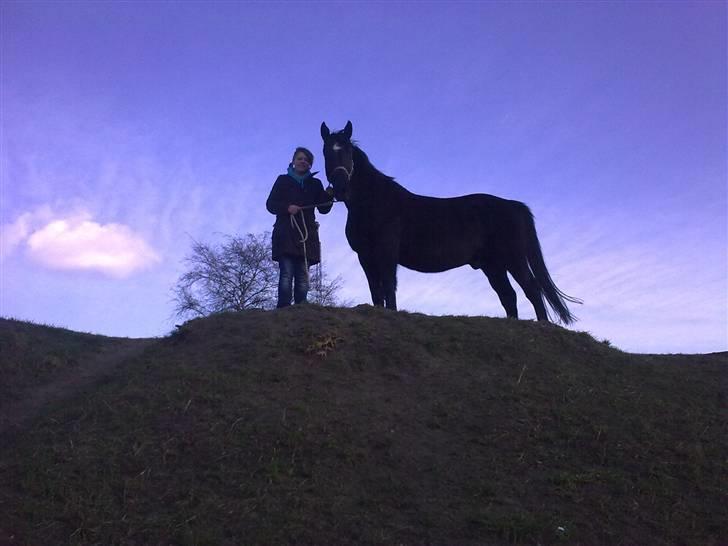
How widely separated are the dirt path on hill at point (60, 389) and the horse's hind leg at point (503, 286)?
5169 millimetres

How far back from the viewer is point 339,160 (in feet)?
27.6

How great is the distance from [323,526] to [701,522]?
109 inches

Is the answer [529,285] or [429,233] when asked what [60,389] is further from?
[529,285]

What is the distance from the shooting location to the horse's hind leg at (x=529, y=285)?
9328mm

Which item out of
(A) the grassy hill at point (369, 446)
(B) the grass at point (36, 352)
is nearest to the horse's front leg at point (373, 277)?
(A) the grassy hill at point (369, 446)

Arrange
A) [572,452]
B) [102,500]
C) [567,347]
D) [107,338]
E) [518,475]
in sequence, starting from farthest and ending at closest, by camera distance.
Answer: [107,338] → [567,347] → [572,452] → [518,475] → [102,500]

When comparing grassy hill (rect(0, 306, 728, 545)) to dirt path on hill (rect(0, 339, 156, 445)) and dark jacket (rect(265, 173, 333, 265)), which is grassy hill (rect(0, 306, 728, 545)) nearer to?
dirt path on hill (rect(0, 339, 156, 445))

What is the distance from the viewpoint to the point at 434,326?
782cm

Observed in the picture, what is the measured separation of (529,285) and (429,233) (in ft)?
5.60

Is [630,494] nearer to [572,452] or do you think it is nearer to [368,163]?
[572,452]

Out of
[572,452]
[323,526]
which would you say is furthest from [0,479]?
[572,452]

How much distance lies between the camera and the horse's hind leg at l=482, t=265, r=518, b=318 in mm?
9625

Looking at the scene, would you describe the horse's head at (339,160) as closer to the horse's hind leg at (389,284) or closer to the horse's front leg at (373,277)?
the horse's front leg at (373,277)

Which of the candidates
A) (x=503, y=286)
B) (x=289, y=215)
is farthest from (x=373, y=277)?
(x=503, y=286)
